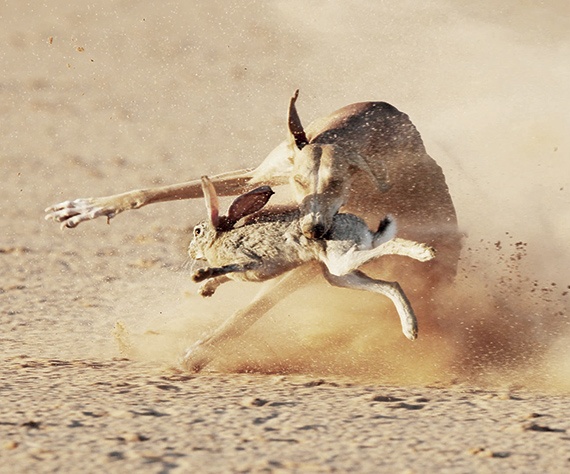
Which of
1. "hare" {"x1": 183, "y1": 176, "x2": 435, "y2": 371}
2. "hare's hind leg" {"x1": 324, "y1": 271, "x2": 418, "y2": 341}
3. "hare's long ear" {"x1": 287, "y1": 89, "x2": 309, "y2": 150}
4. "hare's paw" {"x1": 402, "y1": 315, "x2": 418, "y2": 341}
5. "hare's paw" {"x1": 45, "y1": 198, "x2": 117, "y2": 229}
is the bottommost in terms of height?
"hare's paw" {"x1": 402, "y1": 315, "x2": 418, "y2": 341}

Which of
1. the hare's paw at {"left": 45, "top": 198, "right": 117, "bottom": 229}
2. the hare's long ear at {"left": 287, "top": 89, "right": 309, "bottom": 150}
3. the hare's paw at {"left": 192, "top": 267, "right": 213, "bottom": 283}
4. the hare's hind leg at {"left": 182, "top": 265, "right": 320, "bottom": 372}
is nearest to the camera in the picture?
the hare's paw at {"left": 192, "top": 267, "right": 213, "bottom": 283}

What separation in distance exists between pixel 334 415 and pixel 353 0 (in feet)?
46.4

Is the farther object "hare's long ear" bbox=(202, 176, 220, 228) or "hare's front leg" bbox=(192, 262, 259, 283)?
"hare's long ear" bbox=(202, 176, 220, 228)

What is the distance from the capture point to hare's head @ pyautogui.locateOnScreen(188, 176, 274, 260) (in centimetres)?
558

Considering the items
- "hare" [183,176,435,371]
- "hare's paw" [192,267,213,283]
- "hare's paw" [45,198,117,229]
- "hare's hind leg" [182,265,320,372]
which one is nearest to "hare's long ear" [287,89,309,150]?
"hare" [183,176,435,371]

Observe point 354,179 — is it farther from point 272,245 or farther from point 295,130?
point 272,245

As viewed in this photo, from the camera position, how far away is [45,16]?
20.7 metres

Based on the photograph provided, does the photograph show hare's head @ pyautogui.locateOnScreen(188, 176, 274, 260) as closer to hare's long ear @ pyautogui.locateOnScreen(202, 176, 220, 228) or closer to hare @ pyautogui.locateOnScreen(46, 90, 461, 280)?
hare's long ear @ pyautogui.locateOnScreen(202, 176, 220, 228)

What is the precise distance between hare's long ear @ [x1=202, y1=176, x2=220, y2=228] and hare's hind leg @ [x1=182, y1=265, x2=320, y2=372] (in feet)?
1.67

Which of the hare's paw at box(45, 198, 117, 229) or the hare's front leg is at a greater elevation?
the hare's paw at box(45, 198, 117, 229)

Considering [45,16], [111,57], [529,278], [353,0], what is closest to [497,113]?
[529,278]

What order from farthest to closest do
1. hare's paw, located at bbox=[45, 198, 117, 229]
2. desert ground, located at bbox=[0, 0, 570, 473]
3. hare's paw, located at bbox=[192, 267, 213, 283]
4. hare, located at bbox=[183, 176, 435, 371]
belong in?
hare's paw, located at bbox=[45, 198, 117, 229], hare, located at bbox=[183, 176, 435, 371], hare's paw, located at bbox=[192, 267, 213, 283], desert ground, located at bbox=[0, 0, 570, 473]

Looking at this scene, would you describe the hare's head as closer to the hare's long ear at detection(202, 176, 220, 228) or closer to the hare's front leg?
the hare's long ear at detection(202, 176, 220, 228)

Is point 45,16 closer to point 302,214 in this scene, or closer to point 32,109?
point 32,109
